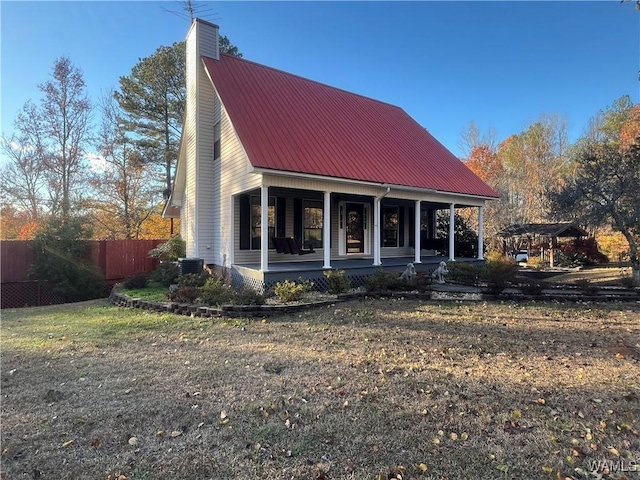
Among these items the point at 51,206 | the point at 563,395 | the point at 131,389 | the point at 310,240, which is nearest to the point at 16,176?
the point at 51,206

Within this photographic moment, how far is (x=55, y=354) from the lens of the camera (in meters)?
5.32

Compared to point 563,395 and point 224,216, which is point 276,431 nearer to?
point 563,395

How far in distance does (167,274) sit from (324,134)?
730 centimetres

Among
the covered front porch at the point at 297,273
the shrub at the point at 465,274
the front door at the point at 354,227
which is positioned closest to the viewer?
the covered front porch at the point at 297,273

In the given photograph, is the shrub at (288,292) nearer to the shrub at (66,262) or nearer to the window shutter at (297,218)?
the window shutter at (297,218)

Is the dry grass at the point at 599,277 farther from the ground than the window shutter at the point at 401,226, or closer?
closer

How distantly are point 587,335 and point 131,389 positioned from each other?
6.59 m

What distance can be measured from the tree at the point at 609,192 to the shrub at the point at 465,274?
5107 mm

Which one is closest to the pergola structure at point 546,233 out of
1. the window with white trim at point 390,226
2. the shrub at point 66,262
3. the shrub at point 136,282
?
the window with white trim at point 390,226

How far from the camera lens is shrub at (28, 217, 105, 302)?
12087mm

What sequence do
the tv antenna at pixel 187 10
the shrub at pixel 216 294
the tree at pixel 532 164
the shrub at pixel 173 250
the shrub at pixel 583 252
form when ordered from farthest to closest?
1. the tree at pixel 532 164
2. the shrub at pixel 583 252
3. the tv antenna at pixel 187 10
4. the shrub at pixel 173 250
5. the shrub at pixel 216 294

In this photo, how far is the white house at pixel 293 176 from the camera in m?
9.97

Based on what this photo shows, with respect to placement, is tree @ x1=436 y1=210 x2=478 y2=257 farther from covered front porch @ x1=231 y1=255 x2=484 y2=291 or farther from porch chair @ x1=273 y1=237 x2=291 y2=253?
porch chair @ x1=273 y1=237 x2=291 y2=253

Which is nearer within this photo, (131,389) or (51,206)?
(131,389)
